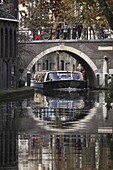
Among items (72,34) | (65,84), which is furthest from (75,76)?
(72,34)

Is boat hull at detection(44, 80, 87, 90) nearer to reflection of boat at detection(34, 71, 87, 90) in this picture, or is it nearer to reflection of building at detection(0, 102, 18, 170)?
reflection of boat at detection(34, 71, 87, 90)

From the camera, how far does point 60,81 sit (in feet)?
195

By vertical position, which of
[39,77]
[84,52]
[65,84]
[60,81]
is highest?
[84,52]

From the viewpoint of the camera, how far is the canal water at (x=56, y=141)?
42.0 ft

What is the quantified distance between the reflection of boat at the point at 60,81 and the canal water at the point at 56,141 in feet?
108

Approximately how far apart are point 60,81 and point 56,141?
140ft

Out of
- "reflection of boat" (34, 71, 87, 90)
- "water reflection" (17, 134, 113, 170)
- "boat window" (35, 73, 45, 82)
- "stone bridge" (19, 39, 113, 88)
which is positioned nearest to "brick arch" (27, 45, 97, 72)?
"stone bridge" (19, 39, 113, 88)

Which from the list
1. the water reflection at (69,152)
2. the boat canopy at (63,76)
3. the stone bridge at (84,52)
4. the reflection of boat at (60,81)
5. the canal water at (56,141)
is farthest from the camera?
the stone bridge at (84,52)

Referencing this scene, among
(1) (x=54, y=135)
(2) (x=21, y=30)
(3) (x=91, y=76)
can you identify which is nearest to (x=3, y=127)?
(1) (x=54, y=135)

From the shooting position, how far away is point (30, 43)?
63656 mm

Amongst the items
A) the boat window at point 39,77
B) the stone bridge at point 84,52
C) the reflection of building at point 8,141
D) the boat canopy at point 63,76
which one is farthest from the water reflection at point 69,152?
the stone bridge at point 84,52

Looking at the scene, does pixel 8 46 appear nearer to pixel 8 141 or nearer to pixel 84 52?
pixel 84 52

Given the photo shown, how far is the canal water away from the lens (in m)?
12.8

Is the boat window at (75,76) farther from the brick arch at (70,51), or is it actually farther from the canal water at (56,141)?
the canal water at (56,141)
